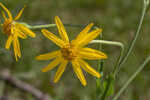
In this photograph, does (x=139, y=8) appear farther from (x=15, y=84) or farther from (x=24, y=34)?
(x=24, y=34)

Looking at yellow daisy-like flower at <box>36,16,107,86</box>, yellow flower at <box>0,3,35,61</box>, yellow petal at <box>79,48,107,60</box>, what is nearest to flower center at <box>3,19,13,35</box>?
yellow flower at <box>0,3,35,61</box>

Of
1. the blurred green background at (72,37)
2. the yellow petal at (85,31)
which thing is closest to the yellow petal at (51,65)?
the yellow petal at (85,31)

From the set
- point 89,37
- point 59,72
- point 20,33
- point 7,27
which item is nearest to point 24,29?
point 20,33

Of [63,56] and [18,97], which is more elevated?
[63,56]

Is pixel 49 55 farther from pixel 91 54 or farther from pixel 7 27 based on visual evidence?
pixel 7 27

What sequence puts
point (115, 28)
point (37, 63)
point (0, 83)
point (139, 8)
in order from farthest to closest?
point (139, 8)
point (115, 28)
point (37, 63)
point (0, 83)

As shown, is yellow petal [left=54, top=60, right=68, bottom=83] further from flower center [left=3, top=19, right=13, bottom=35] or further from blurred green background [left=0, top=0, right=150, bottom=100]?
blurred green background [left=0, top=0, right=150, bottom=100]

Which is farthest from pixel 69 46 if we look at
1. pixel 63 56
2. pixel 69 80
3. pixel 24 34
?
pixel 69 80
